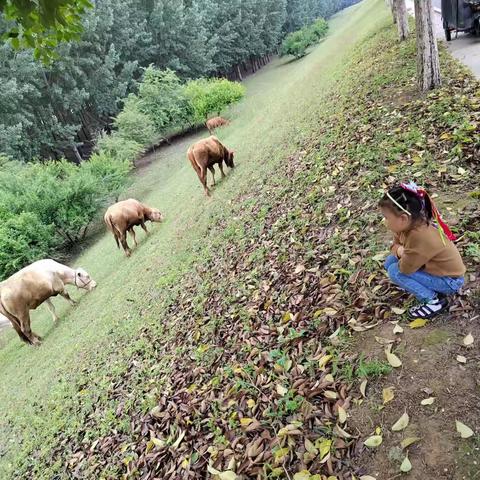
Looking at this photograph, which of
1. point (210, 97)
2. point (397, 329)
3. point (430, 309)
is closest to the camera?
point (430, 309)

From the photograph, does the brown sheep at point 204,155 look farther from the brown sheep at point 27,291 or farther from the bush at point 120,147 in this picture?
the bush at point 120,147

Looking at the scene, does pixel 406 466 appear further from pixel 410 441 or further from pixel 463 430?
pixel 463 430

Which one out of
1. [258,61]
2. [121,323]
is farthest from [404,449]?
[258,61]

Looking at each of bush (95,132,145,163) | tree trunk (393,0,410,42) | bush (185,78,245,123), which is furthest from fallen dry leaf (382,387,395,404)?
bush (185,78,245,123)

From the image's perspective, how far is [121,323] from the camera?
390 inches

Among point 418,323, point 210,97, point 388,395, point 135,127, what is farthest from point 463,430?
point 210,97

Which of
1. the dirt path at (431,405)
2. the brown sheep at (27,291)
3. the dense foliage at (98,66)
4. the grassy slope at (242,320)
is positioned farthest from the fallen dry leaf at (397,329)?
the dense foliage at (98,66)

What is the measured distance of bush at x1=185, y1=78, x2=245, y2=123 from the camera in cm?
3522

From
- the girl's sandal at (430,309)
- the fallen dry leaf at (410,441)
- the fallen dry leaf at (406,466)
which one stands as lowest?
the fallen dry leaf at (406,466)

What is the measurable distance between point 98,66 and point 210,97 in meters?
11.2

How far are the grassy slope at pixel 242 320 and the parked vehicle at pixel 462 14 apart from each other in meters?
1.61

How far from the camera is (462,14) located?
12766 mm

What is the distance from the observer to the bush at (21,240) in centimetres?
1819

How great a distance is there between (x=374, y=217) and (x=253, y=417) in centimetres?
335
